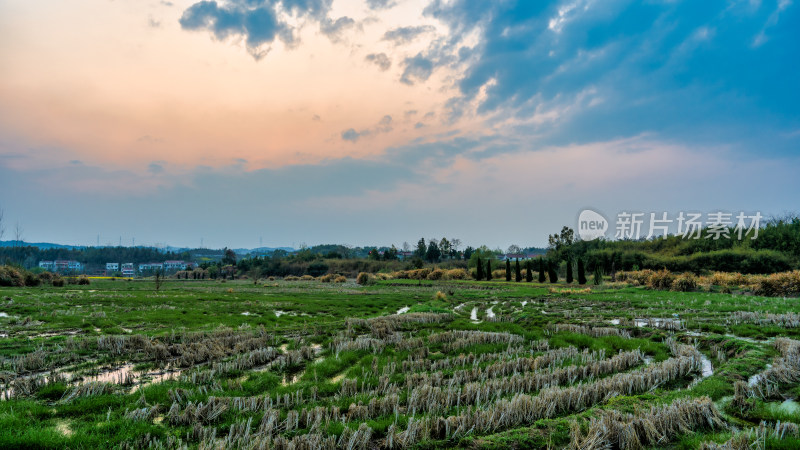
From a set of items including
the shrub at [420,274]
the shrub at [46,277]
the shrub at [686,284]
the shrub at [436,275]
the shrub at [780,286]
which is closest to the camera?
the shrub at [780,286]

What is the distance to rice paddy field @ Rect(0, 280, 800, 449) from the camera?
638 cm

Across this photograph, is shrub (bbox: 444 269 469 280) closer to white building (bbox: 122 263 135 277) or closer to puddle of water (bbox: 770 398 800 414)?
puddle of water (bbox: 770 398 800 414)

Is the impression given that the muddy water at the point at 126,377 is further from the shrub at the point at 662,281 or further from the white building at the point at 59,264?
the white building at the point at 59,264

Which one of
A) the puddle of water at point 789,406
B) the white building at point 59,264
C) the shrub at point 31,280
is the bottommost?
the white building at point 59,264

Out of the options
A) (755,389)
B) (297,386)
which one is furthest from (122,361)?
(755,389)

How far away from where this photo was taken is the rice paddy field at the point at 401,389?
20.9ft

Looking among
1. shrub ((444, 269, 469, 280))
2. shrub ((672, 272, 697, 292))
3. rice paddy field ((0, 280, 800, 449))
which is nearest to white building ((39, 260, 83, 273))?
shrub ((444, 269, 469, 280))

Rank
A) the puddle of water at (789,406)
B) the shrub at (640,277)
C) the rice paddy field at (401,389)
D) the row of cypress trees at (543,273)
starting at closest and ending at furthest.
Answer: the rice paddy field at (401,389), the puddle of water at (789,406), the shrub at (640,277), the row of cypress trees at (543,273)

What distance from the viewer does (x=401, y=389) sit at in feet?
29.6

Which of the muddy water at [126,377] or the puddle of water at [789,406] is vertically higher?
the puddle of water at [789,406]

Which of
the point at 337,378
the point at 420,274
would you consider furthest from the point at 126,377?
the point at 420,274

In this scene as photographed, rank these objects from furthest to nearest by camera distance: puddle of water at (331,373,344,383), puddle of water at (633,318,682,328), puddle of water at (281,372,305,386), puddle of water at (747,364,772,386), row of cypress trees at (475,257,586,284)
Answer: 1. row of cypress trees at (475,257,586,284)
2. puddle of water at (633,318,682,328)
3. puddle of water at (331,373,344,383)
4. puddle of water at (281,372,305,386)
5. puddle of water at (747,364,772,386)

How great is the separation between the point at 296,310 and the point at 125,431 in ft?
71.0

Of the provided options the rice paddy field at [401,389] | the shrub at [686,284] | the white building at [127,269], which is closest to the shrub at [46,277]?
the rice paddy field at [401,389]
